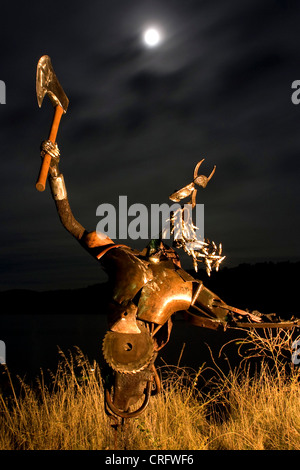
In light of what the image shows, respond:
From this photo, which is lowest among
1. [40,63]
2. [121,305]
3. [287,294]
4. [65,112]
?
[287,294]

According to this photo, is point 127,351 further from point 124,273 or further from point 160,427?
point 160,427

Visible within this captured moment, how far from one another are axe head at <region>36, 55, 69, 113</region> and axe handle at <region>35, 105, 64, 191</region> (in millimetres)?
73

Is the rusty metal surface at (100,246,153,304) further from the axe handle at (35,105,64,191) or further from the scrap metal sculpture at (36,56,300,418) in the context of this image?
the axe handle at (35,105,64,191)

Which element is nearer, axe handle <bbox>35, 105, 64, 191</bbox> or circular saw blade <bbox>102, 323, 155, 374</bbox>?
circular saw blade <bbox>102, 323, 155, 374</bbox>

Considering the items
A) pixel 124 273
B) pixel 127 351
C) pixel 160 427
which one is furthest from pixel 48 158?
pixel 160 427

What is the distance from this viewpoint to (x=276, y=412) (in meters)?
4.57

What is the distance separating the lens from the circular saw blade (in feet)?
10.1

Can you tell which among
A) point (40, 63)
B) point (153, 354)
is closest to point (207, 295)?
point (153, 354)

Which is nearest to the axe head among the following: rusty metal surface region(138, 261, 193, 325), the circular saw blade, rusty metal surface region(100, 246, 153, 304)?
rusty metal surface region(100, 246, 153, 304)

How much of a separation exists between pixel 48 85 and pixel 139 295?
1860mm
